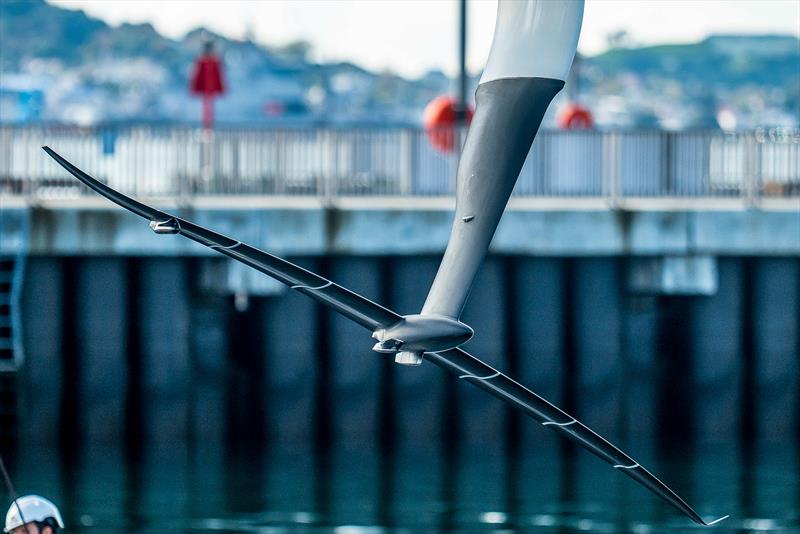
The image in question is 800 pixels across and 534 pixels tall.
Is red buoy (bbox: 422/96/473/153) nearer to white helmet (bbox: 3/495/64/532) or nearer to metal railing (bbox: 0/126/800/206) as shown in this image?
metal railing (bbox: 0/126/800/206)

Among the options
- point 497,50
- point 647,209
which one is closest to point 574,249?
point 647,209

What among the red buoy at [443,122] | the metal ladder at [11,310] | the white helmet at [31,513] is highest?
the red buoy at [443,122]

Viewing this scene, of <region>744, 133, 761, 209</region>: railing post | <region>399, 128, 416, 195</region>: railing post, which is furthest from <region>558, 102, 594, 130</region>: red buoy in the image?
<region>744, 133, 761, 209</region>: railing post

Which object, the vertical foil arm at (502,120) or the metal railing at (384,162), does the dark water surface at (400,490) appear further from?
the vertical foil arm at (502,120)

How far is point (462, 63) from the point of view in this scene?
32.8 m

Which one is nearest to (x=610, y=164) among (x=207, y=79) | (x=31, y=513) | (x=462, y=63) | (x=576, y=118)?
(x=462, y=63)

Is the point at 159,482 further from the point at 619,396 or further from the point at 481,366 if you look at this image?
the point at 481,366

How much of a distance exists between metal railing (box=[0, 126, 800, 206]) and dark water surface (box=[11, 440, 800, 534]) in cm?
459

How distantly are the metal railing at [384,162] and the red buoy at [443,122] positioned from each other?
Answer: 0.74 feet

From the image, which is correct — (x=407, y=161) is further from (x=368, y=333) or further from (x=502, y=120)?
(x=502, y=120)

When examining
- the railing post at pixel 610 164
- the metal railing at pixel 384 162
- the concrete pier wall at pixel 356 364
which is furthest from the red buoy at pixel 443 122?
the railing post at pixel 610 164

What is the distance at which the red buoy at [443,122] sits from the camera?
32312 millimetres

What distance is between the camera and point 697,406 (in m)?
32.0

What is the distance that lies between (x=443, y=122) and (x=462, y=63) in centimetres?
368
